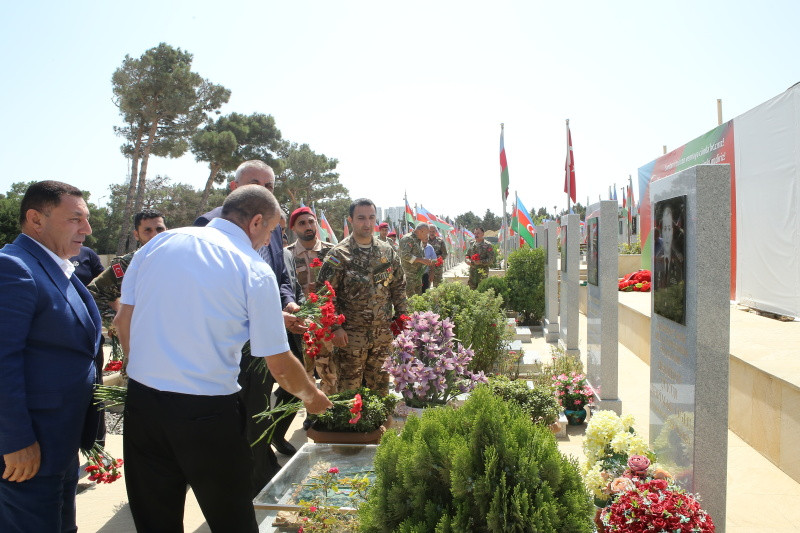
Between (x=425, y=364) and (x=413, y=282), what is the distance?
22.8 feet

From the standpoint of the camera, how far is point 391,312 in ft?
16.6

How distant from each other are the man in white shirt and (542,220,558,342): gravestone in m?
8.16

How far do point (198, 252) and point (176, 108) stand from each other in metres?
25.1

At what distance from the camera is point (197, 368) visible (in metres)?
2.13

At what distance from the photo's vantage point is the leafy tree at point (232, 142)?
2838 centimetres

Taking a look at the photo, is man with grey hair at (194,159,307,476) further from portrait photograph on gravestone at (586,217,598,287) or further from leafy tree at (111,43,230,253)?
leafy tree at (111,43,230,253)

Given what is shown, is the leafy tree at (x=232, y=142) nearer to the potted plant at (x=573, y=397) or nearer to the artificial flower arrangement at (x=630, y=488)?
the potted plant at (x=573, y=397)

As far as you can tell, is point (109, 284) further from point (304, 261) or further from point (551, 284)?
point (551, 284)

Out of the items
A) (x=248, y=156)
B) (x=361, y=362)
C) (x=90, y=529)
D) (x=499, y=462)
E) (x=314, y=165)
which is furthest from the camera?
(x=314, y=165)

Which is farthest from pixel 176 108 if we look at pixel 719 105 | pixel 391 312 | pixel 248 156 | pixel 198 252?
pixel 198 252

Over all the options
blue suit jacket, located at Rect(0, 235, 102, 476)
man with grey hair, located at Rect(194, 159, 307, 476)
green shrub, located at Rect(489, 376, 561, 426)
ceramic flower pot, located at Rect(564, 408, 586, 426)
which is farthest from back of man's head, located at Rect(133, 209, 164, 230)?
ceramic flower pot, located at Rect(564, 408, 586, 426)

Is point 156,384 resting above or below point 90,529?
above

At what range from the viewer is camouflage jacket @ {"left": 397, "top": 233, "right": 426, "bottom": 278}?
38.3ft

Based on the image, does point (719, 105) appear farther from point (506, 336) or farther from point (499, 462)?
point (499, 462)
